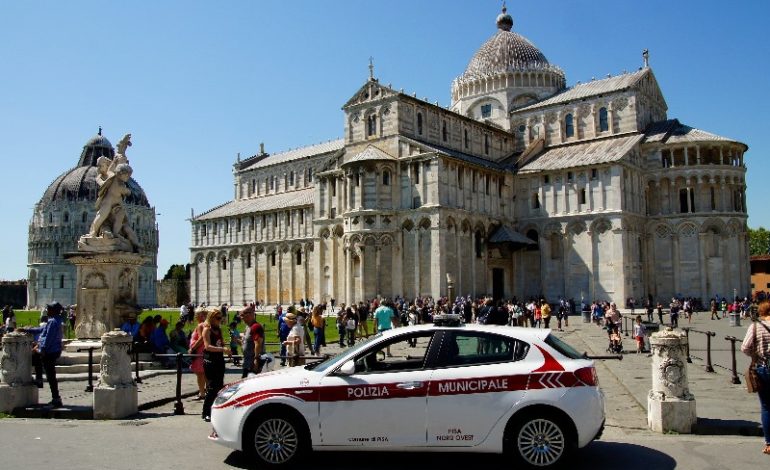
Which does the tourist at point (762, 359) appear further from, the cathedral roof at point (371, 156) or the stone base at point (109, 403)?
the cathedral roof at point (371, 156)

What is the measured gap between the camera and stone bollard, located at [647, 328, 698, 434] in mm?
9969

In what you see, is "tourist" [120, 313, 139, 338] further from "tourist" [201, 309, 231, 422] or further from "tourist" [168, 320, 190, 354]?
"tourist" [201, 309, 231, 422]

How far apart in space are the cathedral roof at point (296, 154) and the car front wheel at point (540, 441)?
62202mm

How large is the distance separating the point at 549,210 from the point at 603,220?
14.1 feet

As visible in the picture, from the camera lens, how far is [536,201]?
2083 inches

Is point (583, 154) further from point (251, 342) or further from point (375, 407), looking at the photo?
point (375, 407)

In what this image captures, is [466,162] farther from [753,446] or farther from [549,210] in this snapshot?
[753,446]

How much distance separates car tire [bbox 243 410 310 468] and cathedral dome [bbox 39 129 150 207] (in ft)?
358

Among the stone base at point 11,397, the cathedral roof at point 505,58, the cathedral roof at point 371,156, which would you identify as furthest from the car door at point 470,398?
the cathedral roof at point 505,58

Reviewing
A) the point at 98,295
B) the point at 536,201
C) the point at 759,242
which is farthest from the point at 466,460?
the point at 759,242

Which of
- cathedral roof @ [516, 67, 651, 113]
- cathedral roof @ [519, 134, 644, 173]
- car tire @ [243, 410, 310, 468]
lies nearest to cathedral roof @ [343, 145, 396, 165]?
cathedral roof @ [519, 134, 644, 173]

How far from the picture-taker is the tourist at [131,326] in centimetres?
1741

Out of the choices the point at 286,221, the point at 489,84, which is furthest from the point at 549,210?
the point at 286,221

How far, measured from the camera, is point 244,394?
8.38m
